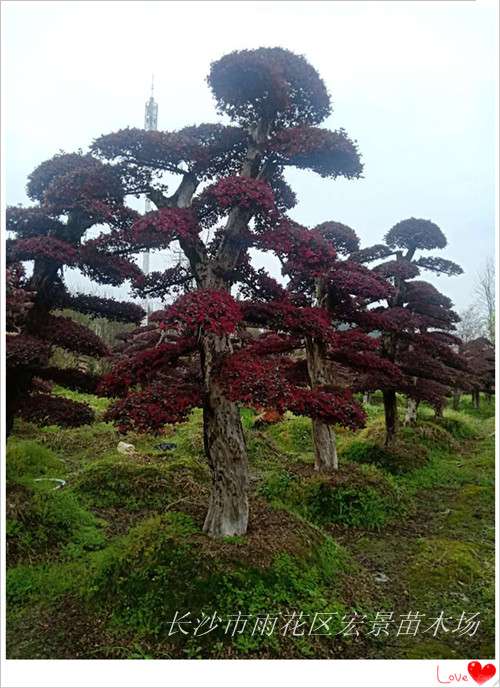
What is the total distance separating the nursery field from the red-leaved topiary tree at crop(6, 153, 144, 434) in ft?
5.34

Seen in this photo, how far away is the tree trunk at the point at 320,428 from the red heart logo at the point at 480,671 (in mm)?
A: 5082

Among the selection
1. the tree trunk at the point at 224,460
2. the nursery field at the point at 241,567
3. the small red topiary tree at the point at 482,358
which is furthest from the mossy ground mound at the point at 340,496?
the small red topiary tree at the point at 482,358

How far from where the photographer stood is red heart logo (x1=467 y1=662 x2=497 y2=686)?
387 cm

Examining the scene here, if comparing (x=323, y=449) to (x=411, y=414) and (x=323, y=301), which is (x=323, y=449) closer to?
(x=323, y=301)

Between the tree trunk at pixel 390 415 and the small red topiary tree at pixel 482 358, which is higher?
the small red topiary tree at pixel 482 358

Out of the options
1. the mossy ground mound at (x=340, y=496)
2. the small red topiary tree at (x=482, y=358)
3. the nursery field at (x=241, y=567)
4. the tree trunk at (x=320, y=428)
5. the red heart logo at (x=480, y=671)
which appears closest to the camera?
the red heart logo at (x=480, y=671)

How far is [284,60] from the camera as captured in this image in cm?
534

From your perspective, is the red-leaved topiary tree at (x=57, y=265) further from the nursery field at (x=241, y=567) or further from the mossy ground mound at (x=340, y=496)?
the mossy ground mound at (x=340, y=496)

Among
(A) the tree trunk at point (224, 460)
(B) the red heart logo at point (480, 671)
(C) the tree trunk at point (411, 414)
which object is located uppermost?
(A) the tree trunk at point (224, 460)

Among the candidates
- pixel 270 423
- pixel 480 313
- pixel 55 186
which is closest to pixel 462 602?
pixel 55 186

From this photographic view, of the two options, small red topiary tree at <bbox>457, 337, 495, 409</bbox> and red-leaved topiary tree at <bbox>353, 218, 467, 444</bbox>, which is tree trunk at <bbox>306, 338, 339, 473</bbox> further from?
small red topiary tree at <bbox>457, 337, 495, 409</bbox>

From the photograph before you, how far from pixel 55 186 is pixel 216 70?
2245 millimetres

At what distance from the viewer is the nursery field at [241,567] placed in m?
4.25

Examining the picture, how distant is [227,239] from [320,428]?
196 inches
